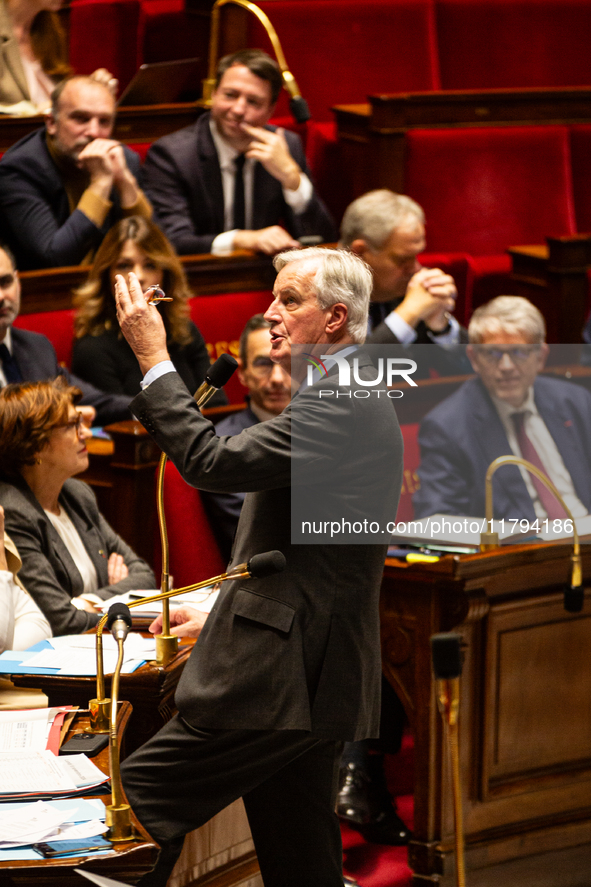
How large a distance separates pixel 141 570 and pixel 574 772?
942mm

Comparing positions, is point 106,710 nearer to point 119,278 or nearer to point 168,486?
point 119,278

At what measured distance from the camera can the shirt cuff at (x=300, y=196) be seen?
3.44 metres

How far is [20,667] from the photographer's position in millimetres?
1696

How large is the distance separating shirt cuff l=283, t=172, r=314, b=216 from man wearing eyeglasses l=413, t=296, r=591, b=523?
2.72ft

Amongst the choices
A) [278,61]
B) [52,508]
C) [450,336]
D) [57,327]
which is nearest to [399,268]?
[450,336]

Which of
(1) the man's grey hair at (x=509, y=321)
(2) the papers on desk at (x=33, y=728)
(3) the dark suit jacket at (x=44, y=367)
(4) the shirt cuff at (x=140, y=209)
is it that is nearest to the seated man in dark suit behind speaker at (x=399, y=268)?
(1) the man's grey hair at (x=509, y=321)

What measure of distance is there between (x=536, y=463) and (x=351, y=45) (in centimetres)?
205

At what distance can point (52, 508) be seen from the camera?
2.23 metres

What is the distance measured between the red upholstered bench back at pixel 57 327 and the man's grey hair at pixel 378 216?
2.50 feet

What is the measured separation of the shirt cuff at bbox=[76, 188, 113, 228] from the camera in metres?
3.05

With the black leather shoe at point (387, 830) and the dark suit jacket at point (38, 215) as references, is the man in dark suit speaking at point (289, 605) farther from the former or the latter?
the dark suit jacket at point (38, 215)

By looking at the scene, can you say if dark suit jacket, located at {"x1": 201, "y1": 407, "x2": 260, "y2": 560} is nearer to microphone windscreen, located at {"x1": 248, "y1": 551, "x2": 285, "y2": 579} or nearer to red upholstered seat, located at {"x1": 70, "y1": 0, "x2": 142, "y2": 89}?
microphone windscreen, located at {"x1": 248, "y1": 551, "x2": 285, "y2": 579}

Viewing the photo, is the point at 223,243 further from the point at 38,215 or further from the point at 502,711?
the point at 502,711

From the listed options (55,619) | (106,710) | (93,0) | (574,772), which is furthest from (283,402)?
(93,0)
